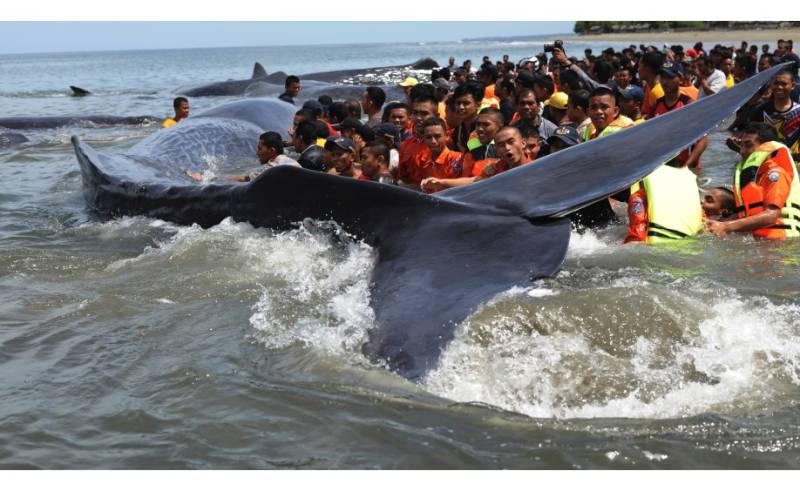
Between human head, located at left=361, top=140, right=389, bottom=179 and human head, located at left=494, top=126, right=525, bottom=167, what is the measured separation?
1.24 meters

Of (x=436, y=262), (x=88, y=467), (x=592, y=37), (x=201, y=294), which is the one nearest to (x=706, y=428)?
(x=436, y=262)

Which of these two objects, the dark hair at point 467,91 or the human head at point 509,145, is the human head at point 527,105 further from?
the human head at point 509,145

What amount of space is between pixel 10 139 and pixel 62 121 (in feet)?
13.1

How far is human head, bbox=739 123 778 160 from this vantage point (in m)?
7.25

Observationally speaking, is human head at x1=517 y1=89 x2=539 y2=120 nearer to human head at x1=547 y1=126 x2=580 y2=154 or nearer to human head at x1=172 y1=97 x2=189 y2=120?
human head at x1=547 y1=126 x2=580 y2=154

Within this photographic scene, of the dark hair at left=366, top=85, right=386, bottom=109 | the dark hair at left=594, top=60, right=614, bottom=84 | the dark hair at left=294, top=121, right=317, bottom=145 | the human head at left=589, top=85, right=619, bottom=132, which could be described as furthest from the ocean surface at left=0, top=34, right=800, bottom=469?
the dark hair at left=594, top=60, right=614, bottom=84

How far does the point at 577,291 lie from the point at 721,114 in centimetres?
123

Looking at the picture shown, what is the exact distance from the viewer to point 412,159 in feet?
28.6

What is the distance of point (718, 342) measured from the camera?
448 cm

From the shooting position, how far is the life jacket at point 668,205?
22.2 feet

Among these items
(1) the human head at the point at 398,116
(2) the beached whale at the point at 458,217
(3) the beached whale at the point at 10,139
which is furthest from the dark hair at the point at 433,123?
(3) the beached whale at the point at 10,139

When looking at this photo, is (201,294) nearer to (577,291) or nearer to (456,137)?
(577,291)

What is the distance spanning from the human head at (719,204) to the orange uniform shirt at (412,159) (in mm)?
2604

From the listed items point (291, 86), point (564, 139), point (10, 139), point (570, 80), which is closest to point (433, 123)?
point (564, 139)
